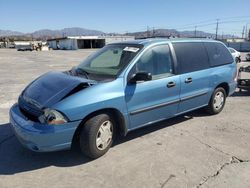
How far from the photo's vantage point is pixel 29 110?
3801 millimetres

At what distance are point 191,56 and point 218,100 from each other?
151 centimetres

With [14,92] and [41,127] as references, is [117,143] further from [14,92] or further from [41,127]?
[14,92]

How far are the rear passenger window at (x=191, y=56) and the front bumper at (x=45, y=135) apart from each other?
8.08ft

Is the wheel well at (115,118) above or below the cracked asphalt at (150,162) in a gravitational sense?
above

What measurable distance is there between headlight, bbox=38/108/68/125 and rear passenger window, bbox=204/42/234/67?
3.66m

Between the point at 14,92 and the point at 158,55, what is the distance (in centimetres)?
605

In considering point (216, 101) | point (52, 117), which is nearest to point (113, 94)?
point (52, 117)

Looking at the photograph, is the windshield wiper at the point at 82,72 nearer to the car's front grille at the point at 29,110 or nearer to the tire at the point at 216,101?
the car's front grille at the point at 29,110

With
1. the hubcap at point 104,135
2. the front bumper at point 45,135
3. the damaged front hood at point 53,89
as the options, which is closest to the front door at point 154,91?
the hubcap at point 104,135

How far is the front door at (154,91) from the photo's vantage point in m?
Result: 4.22

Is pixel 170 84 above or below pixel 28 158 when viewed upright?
above

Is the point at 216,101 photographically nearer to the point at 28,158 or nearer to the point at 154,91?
the point at 154,91

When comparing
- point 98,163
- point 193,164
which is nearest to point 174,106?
point 193,164

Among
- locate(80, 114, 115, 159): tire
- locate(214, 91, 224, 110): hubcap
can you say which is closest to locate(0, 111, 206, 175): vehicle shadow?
locate(80, 114, 115, 159): tire
